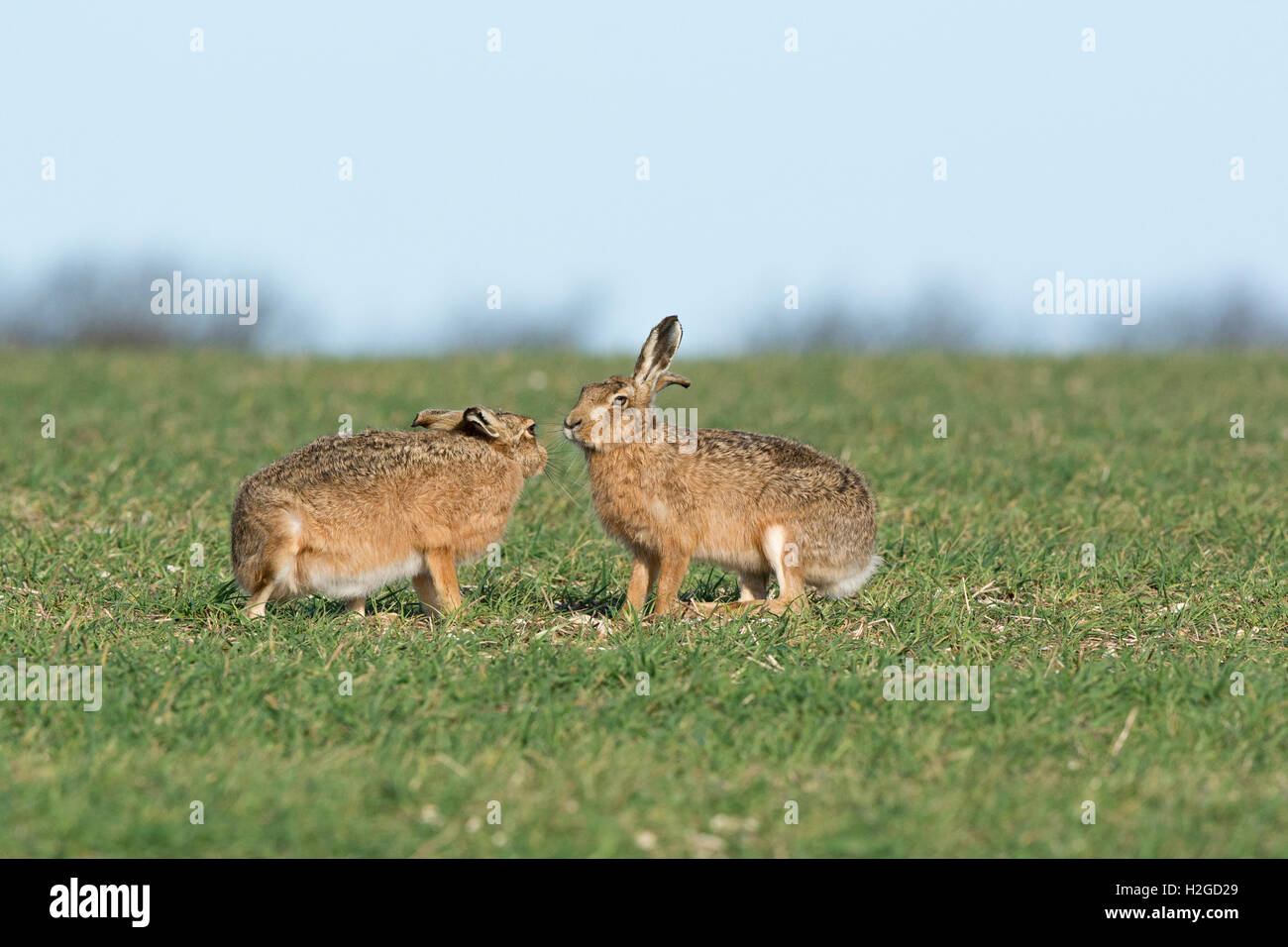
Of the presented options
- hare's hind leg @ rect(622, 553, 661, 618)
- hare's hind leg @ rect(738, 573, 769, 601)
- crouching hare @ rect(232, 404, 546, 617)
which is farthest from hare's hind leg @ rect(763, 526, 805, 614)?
crouching hare @ rect(232, 404, 546, 617)

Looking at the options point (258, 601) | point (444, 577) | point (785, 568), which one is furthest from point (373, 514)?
point (785, 568)

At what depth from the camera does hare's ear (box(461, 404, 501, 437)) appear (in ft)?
23.8

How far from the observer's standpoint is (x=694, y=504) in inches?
279

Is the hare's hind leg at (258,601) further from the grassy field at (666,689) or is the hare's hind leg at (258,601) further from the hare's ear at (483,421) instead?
the hare's ear at (483,421)

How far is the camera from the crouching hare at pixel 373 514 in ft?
21.5

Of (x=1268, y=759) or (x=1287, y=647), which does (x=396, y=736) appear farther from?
(x=1287, y=647)

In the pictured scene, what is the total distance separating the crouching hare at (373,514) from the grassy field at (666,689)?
0.76 ft

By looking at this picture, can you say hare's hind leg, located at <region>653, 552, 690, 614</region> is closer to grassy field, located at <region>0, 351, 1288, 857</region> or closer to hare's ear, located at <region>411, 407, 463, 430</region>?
grassy field, located at <region>0, 351, 1288, 857</region>

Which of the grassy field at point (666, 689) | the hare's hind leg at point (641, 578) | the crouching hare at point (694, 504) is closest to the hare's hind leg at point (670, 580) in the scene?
the crouching hare at point (694, 504)

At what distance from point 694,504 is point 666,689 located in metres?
1.64

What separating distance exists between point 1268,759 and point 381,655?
3.43 metres

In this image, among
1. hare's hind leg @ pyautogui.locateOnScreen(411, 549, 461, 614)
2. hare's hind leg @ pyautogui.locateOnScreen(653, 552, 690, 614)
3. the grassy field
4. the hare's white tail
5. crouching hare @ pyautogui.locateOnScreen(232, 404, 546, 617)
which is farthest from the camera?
the hare's white tail

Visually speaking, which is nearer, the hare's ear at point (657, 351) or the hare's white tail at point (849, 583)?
the hare's ear at point (657, 351)

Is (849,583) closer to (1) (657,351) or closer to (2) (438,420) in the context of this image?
(1) (657,351)
